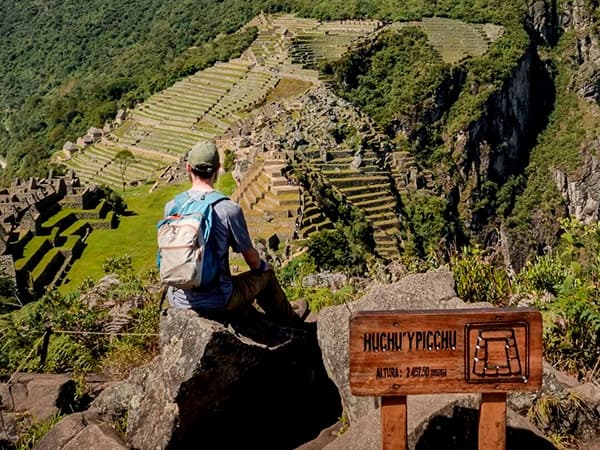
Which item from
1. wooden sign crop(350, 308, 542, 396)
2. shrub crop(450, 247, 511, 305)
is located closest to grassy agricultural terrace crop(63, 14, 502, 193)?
shrub crop(450, 247, 511, 305)

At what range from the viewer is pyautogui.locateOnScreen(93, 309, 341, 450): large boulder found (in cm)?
367

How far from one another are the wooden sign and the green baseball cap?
126cm

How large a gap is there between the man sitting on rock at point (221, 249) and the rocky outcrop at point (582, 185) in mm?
61746

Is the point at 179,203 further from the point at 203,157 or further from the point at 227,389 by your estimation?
the point at 227,389

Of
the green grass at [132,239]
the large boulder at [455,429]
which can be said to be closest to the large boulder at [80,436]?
the large boulder at [455,429]

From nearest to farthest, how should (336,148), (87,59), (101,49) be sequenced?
(336,148), (87,59), (101,49)

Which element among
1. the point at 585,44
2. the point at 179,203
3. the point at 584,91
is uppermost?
the point at 179,203

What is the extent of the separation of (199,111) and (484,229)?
2255 centimetres

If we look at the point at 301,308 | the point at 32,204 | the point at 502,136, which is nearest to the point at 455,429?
the point at 301,308

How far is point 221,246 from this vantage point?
3.77 m

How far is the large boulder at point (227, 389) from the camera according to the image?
367cm

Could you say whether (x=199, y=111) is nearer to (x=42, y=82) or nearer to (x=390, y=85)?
(x=390, y=85)

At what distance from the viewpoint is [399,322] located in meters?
2.92

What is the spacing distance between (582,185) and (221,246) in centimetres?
6528
